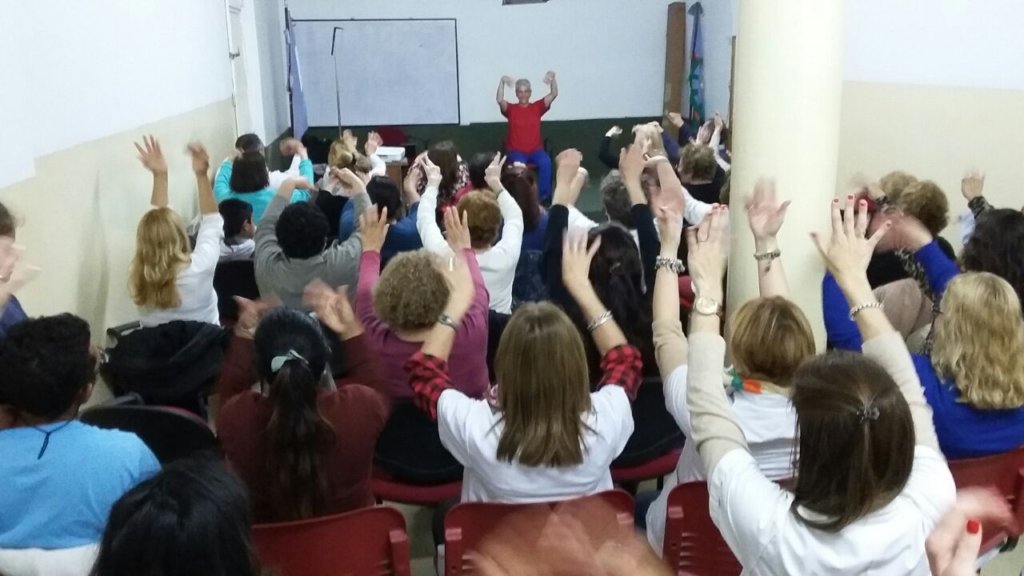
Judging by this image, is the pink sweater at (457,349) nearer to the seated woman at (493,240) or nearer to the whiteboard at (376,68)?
the seated woman at (493,240)

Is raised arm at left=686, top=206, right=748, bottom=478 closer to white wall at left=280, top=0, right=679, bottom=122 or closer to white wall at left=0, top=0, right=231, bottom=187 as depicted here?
white wall at left=0, top=0, right=231, bottom=187

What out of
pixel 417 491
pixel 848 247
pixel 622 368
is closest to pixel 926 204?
pixel 848 247

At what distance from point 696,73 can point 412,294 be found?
8.19 metres

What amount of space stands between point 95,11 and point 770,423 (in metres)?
3.40

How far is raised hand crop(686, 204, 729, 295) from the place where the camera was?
187 cm

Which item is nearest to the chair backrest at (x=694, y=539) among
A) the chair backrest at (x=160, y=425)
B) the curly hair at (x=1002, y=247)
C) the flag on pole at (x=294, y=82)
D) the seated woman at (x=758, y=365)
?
the seated woman at (x=758, y=365)

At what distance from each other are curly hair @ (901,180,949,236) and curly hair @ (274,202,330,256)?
7.50 ft

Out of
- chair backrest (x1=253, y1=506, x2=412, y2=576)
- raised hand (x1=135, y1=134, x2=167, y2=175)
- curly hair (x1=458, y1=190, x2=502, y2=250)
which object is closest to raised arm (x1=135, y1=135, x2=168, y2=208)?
raised hand (x1=135, y1=134, x2=167, y2=175)

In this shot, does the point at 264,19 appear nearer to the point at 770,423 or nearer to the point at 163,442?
the point at 163,442

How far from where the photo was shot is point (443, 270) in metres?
2.50

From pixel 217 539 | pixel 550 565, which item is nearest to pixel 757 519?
pixel 550 565

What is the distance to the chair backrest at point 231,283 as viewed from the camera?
4.23m

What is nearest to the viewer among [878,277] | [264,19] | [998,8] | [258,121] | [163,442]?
[163,442]

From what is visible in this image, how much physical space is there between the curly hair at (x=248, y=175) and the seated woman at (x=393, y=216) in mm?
810
